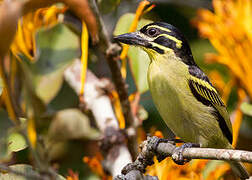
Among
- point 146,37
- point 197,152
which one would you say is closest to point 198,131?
point 146,37

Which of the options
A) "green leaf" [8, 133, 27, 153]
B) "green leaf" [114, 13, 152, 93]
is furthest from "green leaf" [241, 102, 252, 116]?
"green leaf" [8, 133, 27, 153]

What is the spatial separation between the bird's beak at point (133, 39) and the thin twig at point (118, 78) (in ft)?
0.16

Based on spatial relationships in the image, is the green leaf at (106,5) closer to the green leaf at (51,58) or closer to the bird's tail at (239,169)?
the green leaf at (51,58)

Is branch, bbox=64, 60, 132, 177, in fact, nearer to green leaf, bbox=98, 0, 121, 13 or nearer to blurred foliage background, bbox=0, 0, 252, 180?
blurred foliage background, bbox=0, 0, 252, 180

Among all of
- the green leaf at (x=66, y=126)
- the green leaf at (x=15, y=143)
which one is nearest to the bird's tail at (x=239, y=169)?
the green leaf at (x=66, y=126)

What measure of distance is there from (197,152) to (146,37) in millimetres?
1023

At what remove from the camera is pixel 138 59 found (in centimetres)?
294

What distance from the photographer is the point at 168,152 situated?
209 centimetres

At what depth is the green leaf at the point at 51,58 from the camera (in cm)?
248

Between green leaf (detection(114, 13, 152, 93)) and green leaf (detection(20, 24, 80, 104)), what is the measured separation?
0.99 feet

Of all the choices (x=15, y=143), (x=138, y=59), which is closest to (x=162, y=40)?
(x=138, y=59)

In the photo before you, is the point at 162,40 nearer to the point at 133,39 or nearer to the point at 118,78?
the point at 133,39

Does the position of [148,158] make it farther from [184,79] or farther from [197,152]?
[184,79]

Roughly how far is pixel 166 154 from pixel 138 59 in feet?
3.15
